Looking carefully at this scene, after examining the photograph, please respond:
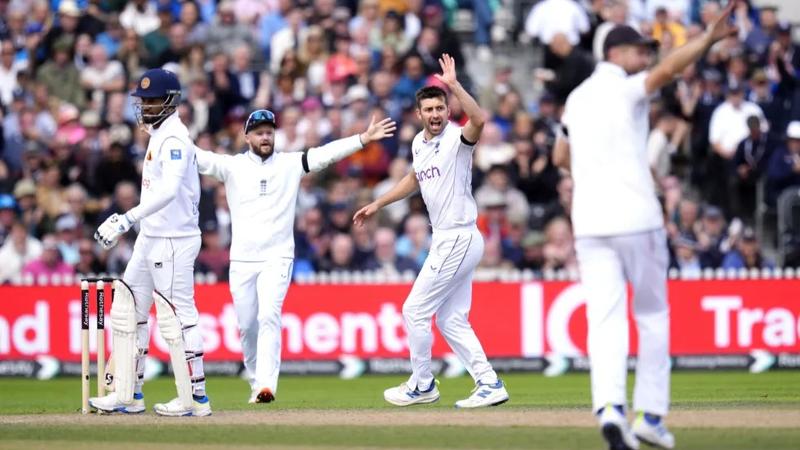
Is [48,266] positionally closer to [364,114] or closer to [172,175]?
[364,114]

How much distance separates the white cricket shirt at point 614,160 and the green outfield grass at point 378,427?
1.43 metres

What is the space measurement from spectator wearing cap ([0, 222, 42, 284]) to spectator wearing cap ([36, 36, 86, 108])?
349 centimetres

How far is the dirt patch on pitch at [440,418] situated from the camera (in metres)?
11.0

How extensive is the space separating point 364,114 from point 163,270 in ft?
34.1

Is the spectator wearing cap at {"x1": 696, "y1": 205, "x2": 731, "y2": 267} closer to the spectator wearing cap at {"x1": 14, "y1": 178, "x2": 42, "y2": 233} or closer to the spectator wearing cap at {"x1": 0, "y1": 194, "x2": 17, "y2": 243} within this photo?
the spectator wearing cap at {"x1": 14, "y1": 178, "x2": 42, "y2": 233}

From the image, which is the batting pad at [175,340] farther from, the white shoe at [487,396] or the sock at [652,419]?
the sock at [652,419]

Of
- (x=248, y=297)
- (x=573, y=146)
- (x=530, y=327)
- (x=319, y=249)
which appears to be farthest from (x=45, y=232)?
(x=573, y=146)

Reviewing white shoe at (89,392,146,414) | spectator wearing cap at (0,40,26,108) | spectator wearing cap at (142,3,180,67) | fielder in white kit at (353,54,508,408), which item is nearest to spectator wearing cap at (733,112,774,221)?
spectator wearing cap at (142,3,180,67)

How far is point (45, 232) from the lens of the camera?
2177cm

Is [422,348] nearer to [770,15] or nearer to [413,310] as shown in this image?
[413,310]

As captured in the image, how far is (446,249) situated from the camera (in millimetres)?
12836

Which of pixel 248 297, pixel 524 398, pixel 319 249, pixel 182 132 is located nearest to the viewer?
pixel 182 132

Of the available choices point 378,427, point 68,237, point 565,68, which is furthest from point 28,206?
point 378,427

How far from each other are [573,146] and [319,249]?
1121 centimetres
